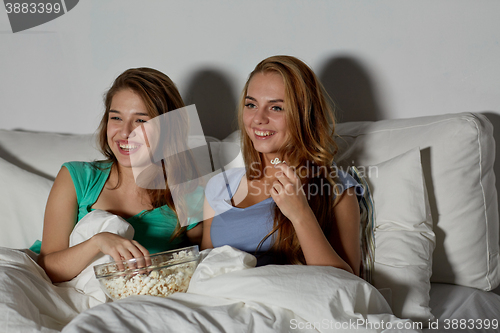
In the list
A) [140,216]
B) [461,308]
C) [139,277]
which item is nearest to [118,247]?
[139,277]

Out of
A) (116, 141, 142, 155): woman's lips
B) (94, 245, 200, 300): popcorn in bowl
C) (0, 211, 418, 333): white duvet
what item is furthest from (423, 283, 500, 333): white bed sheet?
(116, 141, 142, 155): woman's lips

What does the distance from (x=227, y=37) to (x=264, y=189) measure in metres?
0.73

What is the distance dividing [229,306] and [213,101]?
111cm

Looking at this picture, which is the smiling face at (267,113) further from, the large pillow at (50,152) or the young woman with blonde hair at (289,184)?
the large pillow at (50,152)

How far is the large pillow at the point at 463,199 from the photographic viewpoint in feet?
3.97

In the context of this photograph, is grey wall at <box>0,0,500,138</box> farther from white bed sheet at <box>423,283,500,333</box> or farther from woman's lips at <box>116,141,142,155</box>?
white bed sheet at <box>423,283,500,333</box>

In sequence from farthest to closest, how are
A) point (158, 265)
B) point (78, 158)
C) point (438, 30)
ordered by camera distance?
point (78, 158), point (438, 30), point (158, 265)

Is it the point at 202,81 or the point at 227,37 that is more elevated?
the point at 227,37

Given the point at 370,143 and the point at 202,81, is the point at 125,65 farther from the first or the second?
the point at 370,143

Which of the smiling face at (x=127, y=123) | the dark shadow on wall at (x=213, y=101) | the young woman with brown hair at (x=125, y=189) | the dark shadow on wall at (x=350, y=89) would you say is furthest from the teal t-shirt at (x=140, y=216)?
the dark shadow on wall at (x=350, y=89)

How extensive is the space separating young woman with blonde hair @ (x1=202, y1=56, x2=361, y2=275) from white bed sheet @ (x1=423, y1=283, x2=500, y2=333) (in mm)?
236

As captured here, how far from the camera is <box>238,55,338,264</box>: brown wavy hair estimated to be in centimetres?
118

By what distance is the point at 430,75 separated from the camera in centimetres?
149

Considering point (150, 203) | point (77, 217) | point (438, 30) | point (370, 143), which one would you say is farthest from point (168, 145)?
point (438, 30)
